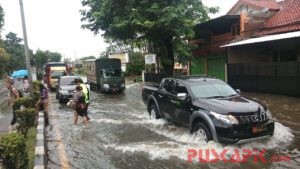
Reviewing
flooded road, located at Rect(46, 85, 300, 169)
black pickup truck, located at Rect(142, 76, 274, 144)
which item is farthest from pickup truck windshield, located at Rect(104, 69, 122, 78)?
black pickup truck, located at Rect(142, 76, 274, 144)

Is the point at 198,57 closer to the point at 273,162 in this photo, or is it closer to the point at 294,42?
the point at 294,42

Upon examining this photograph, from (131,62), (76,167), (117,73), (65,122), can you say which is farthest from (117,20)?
(131,62)

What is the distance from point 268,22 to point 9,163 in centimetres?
2043

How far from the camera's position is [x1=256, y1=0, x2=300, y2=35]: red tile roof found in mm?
19645

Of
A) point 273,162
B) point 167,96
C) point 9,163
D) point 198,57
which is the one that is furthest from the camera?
point 198,57

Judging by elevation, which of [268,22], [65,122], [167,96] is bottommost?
[65,122]

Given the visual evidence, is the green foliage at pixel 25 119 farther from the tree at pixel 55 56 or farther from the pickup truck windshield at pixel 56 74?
the tree at pixel 55 56

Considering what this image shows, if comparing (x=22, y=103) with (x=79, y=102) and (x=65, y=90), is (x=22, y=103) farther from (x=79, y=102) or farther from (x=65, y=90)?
(x=65, y=90)

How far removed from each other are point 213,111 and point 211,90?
4.99 feet

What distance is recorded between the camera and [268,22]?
74.3ft

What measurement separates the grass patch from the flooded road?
0.41 m

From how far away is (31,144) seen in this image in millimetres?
8867

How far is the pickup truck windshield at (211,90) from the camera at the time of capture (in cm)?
892

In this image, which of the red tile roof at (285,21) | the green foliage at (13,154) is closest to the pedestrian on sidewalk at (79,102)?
the green foliage at (13,154)
